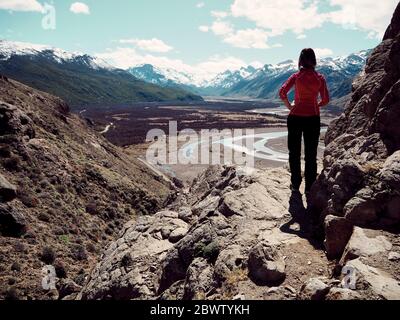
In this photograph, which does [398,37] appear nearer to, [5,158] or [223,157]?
[5,158]

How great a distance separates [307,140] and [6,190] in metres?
24.7

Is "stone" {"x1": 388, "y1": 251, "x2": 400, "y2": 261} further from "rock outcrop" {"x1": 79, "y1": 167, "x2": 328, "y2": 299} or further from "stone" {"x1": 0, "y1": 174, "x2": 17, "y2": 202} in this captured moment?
"stone" {"x1": 0, "y1": 174, "x2": 17, "y2": 202}

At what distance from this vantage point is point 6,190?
28844 millimetres

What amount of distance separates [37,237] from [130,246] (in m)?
15.1

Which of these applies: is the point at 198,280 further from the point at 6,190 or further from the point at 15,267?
the point at 6,190

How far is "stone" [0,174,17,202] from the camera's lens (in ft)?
93.8

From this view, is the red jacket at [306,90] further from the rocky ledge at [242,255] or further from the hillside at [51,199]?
the hillside at [51,199]

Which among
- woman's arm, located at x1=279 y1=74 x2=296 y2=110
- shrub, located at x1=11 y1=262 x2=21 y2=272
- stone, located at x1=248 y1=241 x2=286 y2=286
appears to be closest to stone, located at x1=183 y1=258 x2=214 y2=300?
stone, located at x1=248 y1=241 x2=286 y2=286

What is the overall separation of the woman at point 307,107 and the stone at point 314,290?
4.86 m

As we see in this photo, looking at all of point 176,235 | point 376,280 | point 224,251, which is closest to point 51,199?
point 176,235

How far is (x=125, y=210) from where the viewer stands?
129 feet

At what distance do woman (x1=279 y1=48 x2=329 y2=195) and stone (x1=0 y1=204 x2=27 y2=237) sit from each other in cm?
2160

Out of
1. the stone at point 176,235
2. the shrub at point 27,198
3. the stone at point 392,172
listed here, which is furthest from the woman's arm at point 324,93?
the shrub at point 27,198
